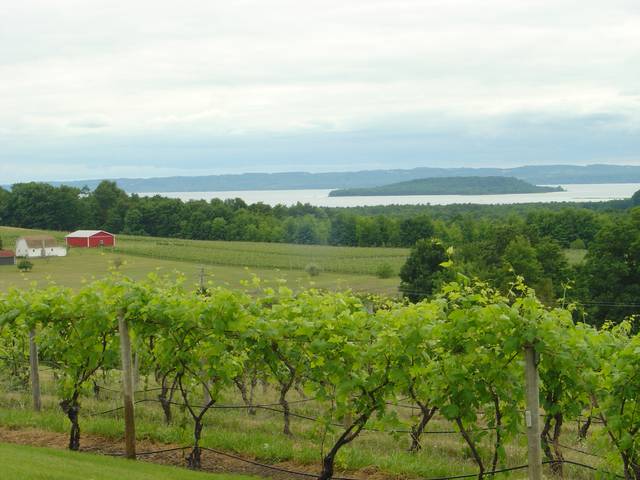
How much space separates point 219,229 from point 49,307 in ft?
392

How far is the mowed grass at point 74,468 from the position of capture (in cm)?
786

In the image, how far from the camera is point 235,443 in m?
10.1

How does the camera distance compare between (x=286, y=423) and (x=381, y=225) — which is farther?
(x=381, y=225)

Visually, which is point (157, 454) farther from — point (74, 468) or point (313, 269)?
point (313, 269)

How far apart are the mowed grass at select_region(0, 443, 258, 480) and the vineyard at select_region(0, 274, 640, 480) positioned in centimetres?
70

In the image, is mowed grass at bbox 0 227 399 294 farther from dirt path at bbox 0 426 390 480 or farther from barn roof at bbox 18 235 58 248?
dirt path at bbox 0 426 390 480

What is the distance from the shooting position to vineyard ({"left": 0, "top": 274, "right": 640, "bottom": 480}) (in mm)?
7125

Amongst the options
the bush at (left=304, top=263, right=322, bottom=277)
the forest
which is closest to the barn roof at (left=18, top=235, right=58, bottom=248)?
the forest

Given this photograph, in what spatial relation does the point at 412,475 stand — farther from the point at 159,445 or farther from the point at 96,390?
the point at 96,390

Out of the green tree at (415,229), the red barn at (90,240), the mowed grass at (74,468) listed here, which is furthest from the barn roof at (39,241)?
the mowed grass at (74,468)

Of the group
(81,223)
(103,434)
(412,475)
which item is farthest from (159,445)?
(81,223)

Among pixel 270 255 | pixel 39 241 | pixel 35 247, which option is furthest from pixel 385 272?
pixel 39 241

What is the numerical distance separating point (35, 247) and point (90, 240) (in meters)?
14.8

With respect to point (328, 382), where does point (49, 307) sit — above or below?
above
